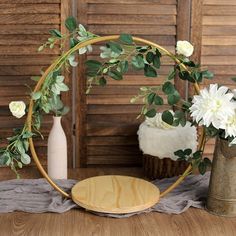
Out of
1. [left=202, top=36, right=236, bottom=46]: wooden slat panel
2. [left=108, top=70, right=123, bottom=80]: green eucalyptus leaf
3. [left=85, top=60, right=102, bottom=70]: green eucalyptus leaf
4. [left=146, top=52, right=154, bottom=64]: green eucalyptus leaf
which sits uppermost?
[left=202, top=36, right=236, bottom=46]: wooden slat panel

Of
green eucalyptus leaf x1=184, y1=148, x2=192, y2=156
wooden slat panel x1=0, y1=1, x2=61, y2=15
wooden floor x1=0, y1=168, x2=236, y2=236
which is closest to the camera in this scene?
wooden floor x1=0, y1=168, x2=236, y2=236

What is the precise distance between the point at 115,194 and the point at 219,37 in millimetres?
695

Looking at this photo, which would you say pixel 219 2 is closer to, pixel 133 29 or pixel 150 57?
pixel 133 29

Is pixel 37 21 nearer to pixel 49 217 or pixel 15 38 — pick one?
pixel 15 38

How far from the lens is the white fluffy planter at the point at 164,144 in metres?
1.62

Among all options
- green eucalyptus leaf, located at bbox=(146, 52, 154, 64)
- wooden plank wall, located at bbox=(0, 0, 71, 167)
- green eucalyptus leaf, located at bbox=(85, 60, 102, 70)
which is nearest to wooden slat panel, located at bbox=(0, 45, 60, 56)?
wooden plank wall, located at bbox=(0, 0, 71, 167)

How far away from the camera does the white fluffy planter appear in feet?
5.32

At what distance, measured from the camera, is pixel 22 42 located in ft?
5.69

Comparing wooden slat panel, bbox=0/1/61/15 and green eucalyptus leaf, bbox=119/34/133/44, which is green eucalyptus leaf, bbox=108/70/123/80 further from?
wooden slat panel, bbox=0/1/61/15

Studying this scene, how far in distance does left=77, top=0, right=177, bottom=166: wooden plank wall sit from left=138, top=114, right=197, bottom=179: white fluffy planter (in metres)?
0.18

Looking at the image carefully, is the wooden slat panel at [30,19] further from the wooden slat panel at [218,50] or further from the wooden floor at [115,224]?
the wooden floor at [115,224]

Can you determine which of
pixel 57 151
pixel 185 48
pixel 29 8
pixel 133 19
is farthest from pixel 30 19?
pixel 185 48

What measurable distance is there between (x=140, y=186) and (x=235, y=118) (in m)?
0.36

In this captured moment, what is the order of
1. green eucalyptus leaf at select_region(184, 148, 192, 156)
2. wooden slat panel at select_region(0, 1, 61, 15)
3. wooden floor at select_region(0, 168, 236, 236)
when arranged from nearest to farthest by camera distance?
wooden floor at select_region(0, 168, 236, 236) < green eucalyptus leaf at select_region(184, 148, 192, 156) < wooden slat panel at select_region(0, 1, 61, 15)
